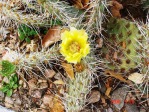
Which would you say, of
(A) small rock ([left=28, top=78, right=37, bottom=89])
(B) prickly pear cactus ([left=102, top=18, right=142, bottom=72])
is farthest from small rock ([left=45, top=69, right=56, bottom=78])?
(B) prickly pear cactus ([left=102, top=18, right=142, bottom=72])

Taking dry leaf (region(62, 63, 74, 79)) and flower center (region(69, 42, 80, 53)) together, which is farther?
dry leaf (region(62, 63, 74, 79))

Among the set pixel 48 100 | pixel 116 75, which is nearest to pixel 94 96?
pixel 116 75

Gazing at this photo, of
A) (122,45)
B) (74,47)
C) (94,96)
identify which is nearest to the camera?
(74,47)

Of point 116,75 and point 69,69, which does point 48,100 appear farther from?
point 116,75

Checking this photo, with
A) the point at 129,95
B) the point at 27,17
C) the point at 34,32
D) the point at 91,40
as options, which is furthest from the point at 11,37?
the point at 129,95

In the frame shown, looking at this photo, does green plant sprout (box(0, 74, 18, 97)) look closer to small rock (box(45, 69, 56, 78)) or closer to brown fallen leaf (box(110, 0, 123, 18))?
small rock (box(45, 69, 56, 78))

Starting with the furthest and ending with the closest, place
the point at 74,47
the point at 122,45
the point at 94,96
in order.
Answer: the point at 94,96
the point at 122,45
the point at 74,47
